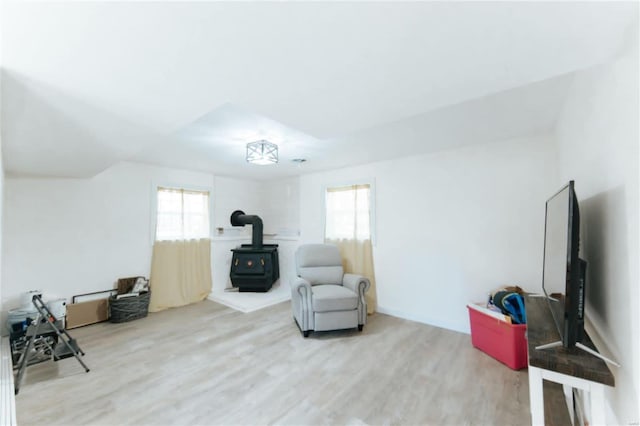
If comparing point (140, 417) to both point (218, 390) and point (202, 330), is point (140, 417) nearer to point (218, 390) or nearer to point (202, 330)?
point (218, 390)

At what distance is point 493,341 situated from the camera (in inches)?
93.4

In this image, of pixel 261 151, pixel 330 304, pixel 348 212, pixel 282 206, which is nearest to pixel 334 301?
pixel 330 304

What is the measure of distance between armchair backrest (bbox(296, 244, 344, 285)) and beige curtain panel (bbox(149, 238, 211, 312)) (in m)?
1.88

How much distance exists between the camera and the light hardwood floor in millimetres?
1688

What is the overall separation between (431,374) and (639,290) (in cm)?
170

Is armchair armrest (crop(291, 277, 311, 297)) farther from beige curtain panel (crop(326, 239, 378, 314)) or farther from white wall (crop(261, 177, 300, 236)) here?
white wall (crop(261, 177, 300, 236))

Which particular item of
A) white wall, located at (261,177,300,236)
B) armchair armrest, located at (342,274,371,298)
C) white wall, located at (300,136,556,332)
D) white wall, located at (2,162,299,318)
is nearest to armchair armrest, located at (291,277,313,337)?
armchair armrest, located at (342,274,371,298)

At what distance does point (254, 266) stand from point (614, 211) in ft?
14.2

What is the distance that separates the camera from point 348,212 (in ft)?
13.1

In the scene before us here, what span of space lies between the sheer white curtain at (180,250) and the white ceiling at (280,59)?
2296 millimetres

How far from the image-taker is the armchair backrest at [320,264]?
3465mm

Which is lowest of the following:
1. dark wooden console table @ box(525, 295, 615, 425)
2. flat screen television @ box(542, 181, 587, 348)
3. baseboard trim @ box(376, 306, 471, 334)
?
baseboard trim @ box(376, 306, 471, 334)

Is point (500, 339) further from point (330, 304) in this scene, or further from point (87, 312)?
point (87, 312)

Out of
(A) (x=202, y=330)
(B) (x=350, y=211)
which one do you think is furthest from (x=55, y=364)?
(B) (x=350, y=211)
